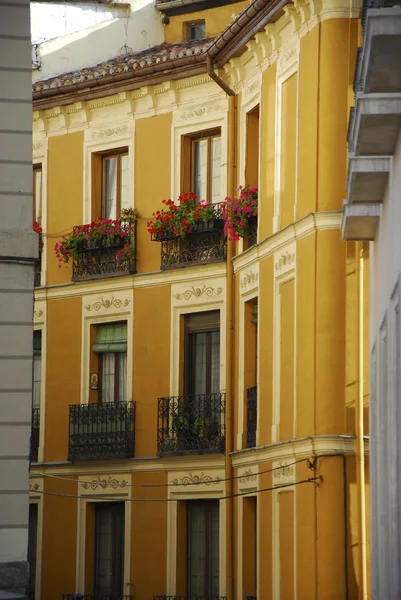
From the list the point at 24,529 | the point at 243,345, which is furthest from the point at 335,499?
the point at 24,529

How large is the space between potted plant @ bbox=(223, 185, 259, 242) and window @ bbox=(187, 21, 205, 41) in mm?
6721

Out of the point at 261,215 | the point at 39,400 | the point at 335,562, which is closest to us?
the point at 335,562

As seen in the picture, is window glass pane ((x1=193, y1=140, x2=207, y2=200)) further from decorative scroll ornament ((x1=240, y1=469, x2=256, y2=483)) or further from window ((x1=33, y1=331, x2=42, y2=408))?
decorative scroll ornament ((x1=240, y1=469, x2=256, y2=483))

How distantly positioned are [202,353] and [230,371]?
1.35 m

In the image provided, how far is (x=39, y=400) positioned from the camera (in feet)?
105

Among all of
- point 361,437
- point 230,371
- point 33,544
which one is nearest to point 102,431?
point 33,544

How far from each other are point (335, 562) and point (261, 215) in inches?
269

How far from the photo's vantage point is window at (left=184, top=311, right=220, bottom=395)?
29.5 m

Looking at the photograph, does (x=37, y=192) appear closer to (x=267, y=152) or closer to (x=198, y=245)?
(x=198, y=245)

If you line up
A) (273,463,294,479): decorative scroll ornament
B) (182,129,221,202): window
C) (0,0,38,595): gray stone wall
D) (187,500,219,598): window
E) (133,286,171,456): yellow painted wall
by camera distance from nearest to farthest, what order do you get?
(0,0,38,595): gray stone wall < (273,463,294,479): decorative scroll ornament < (187,500,219,598): window < (133,286,171,456): yellow painted wall < (182,129,221,202): window

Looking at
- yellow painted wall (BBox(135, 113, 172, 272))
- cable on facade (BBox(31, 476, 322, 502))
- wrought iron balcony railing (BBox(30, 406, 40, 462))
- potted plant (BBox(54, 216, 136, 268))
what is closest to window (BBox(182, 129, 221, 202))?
yellow painted wall (BBox(135, 113, 172, 272))

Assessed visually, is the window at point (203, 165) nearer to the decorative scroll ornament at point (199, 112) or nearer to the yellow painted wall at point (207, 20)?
the decorative scroll ornament at point (199, 112)

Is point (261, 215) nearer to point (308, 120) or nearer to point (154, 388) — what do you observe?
point (308, 120)

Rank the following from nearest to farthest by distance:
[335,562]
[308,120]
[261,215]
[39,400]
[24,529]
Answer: [24,529] < [335,562] < [308,120] < [261,215] < [39,400]
